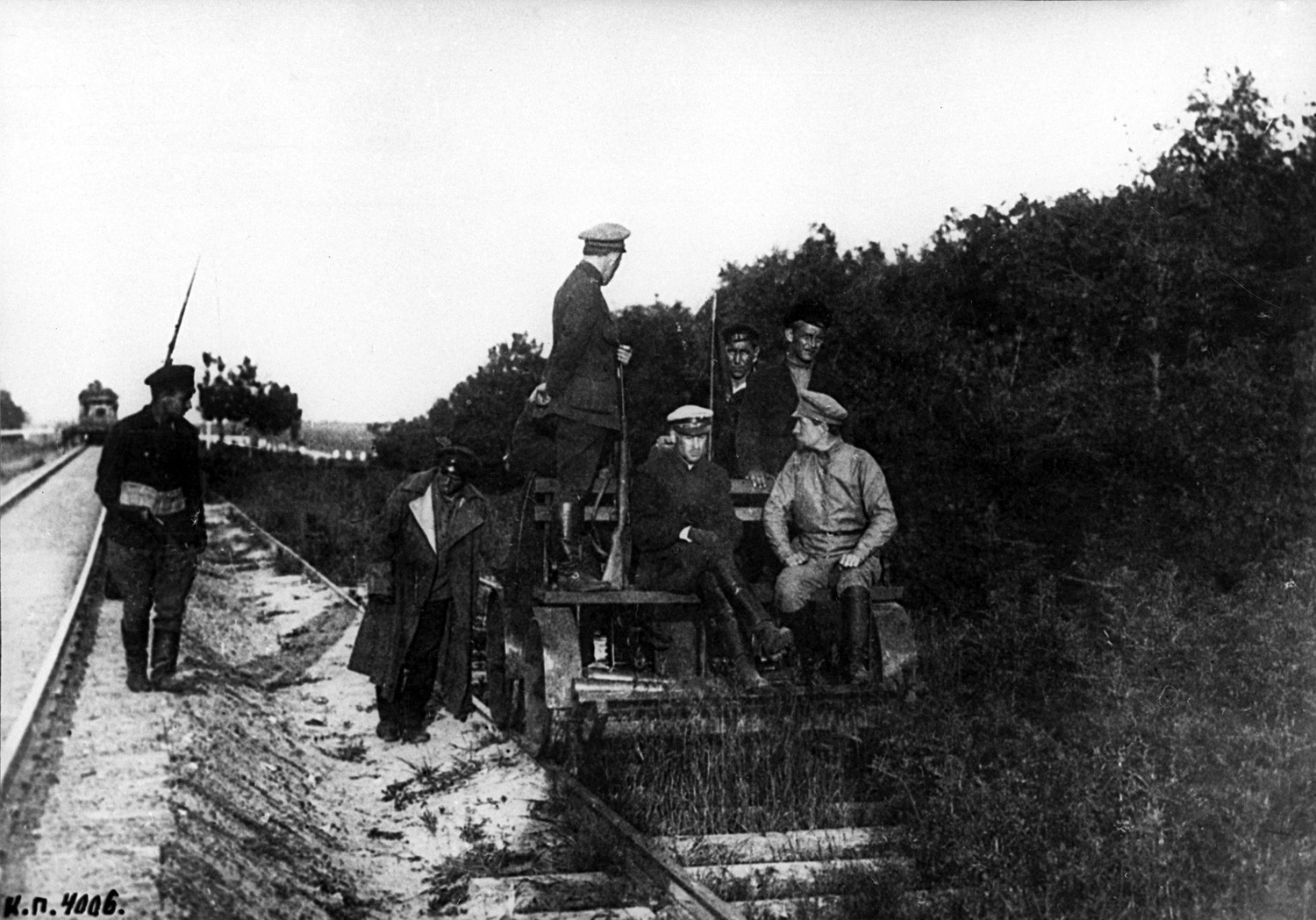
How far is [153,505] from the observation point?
6789 mm

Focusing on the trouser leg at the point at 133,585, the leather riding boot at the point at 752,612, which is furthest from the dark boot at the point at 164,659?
the leather riding boot at the point at 752,612

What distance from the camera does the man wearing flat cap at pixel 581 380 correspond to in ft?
23.6

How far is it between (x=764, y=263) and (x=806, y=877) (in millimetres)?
10346

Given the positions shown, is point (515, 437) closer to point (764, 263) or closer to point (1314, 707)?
point (1314, 707)

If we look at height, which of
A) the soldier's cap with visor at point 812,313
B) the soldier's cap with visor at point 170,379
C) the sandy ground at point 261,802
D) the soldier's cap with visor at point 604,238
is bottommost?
the sandy ground at point 261,802

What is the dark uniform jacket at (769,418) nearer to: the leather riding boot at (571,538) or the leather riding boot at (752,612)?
the leather riding boot at (571,538)

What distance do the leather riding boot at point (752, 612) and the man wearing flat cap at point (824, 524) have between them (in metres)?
0.26

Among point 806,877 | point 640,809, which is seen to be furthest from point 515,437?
point 806,877

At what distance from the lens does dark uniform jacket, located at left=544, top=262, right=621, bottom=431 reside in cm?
721

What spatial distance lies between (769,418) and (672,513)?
53.1 inches

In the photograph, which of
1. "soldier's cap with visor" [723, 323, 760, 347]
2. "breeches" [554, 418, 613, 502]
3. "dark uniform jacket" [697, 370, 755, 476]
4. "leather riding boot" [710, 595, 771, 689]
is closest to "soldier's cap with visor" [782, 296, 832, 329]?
"dark uniform jacket" [697, 370, 755, 476]

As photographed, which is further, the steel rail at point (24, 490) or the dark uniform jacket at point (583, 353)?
the steel rail at point (24, 490)

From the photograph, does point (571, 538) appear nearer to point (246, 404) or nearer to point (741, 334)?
point (741, 334)

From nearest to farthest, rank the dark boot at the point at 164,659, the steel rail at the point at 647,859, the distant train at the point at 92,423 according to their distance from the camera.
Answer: the steel rail at the point at 647,859 < the dark boot at the point at 164,659 < the distant train at the point at 92,423
